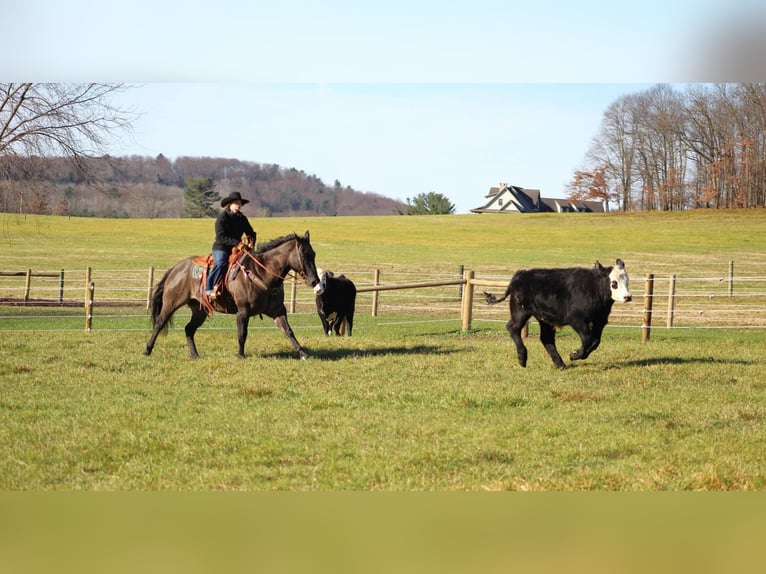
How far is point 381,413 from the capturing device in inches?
271

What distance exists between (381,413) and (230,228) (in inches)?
169

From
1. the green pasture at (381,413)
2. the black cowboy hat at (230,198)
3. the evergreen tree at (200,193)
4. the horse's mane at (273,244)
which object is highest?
the evergreen tree at (200,193)

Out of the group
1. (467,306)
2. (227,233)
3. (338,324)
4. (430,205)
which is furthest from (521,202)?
(227,233)

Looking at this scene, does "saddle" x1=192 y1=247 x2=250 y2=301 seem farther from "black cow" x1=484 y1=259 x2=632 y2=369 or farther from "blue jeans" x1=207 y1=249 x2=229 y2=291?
"black cow" x1=484 y1=259 x2=632 y2=369

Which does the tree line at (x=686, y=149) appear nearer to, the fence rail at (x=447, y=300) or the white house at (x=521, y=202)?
the fence rail at (x=447, y=300)

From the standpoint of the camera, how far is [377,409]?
7.09 metres

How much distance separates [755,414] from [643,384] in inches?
65.9

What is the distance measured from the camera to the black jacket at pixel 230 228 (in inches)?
402

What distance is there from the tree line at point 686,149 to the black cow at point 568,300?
7.32 metres

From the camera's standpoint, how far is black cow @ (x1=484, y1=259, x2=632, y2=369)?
952 cm

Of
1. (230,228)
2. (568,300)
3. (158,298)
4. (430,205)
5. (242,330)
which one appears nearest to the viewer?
(568,300)

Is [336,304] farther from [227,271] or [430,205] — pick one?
[430,205]

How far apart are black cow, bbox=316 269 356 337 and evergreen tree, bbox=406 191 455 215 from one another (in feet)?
79.1

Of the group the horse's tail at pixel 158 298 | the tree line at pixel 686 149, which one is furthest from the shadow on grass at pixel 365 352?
the tree line at pixel 686 149
